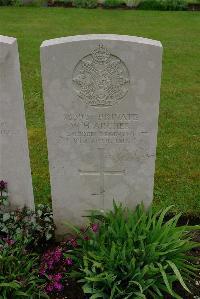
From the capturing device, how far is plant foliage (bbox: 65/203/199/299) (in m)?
3.87

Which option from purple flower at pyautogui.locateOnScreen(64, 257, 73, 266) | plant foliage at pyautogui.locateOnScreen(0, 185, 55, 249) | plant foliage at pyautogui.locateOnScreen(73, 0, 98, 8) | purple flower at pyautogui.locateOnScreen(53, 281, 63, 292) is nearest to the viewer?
purple flower at pyautogui.locateOnScreen(53, 281, 63, 292)

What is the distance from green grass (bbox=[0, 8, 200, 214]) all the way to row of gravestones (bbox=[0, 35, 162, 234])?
933 millimetres

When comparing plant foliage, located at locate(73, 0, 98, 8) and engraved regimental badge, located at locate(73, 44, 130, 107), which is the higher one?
plant foliage, located at locate(73, 0, 98, 8)

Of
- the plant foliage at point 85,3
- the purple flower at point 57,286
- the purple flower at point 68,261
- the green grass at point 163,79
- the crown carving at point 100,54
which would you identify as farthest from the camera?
the plant foliage at point 85,3

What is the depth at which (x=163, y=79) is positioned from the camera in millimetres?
9523

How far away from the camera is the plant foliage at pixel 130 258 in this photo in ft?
12.7

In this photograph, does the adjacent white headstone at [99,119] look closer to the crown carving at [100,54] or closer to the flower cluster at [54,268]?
the crown carving at [100,54]

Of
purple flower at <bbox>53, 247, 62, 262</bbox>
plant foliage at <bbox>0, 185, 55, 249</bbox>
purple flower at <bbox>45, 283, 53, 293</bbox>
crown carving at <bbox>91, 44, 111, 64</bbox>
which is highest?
crown carving at <bbox>91, 44, 111, 64</bbox>

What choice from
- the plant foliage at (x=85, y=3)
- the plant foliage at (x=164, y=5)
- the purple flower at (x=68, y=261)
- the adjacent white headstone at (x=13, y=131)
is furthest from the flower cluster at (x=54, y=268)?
the plant foliage at (x=164, y=5)

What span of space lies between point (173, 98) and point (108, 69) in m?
4.87

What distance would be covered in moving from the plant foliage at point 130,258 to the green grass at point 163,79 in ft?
3.59

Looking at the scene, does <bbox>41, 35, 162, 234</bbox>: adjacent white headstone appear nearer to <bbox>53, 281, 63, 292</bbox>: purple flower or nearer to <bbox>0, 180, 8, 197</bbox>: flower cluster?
<bbox>0, 180, 8, 197</bbox>: flower cluster

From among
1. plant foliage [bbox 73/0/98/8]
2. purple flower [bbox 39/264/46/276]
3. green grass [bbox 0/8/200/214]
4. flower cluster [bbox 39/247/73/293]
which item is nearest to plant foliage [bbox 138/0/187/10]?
green grass [bbox 0/8/200/214]

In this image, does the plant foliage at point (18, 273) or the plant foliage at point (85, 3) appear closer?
the plant foliage at point (18, 273)
